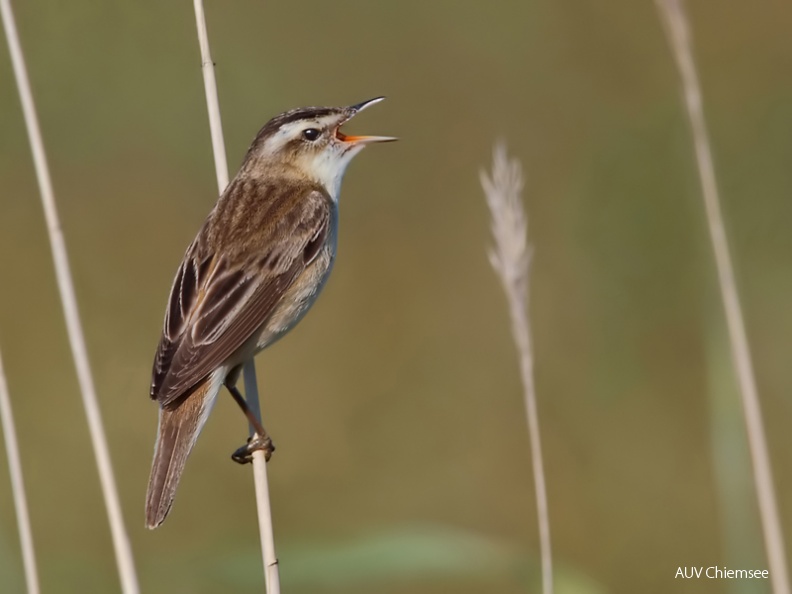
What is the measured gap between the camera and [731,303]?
114 inches

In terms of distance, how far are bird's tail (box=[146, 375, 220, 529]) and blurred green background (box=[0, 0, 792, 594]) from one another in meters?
1.33

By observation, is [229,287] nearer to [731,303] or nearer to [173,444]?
[173,444]

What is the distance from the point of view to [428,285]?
7.75 metres

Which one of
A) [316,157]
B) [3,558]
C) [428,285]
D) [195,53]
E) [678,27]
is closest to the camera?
[678,27]

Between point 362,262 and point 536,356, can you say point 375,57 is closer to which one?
point 362,262

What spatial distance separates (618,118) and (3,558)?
542 centimetres

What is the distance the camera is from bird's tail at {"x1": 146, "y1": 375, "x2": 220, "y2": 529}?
3383 mm

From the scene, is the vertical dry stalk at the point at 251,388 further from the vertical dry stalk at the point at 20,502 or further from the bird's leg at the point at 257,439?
the vertical dry stalk at the point at 20,502

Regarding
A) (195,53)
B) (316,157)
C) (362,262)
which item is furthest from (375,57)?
(316,157)

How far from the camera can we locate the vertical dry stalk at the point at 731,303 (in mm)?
2814

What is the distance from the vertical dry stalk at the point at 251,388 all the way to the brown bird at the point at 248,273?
0.39 ft

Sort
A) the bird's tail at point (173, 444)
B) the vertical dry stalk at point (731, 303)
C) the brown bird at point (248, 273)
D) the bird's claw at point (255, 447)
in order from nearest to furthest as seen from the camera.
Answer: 1. the vertical dry stalk at point (731, 303)
2. the bird's tail at point (173, 444)
3. the brown bird at point (248, 273)
4. the bird's claw at point (255, 447)

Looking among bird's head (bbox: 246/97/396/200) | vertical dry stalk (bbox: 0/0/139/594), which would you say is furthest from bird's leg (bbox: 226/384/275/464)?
bird's head (bbox: 246/97/396/200)

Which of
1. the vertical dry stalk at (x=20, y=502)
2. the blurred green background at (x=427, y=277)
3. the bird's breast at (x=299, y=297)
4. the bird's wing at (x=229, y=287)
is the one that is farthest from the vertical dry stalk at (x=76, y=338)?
the blurred green background at (x=427, y=277)
